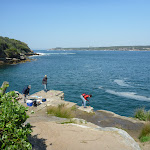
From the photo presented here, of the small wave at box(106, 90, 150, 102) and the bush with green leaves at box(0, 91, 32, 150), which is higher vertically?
the bush with green leaves at box(0, 91, 32, 150)

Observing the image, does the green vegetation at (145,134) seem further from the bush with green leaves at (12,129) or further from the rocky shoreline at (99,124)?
the bush with green leaves at (12,129)

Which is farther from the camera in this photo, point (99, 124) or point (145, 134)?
point (99, 124)

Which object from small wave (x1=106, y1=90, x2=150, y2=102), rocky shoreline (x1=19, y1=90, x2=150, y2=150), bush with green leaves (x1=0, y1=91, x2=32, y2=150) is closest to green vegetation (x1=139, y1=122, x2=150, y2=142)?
rocky shoreline (x1=19, y1=90, x2=150, y2=150)

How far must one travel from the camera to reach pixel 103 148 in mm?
5328

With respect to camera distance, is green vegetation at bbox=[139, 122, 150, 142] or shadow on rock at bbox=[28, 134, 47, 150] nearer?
shadow on rock at bbox=[28, 134, 47, 150]

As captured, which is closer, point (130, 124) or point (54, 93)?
point (130, 124)

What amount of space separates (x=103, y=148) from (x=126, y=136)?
153 centimetres

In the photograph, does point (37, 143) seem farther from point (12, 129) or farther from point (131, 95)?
point (131, 95)

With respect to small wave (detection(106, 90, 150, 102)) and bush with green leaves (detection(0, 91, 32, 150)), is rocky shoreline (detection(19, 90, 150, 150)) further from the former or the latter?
small wave (detection(106, 90, 150, 102))

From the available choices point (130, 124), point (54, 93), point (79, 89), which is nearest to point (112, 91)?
point (79, 89)

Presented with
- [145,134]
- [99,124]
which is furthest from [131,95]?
[145,134]

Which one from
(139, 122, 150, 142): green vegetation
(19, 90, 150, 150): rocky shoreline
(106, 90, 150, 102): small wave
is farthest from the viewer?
(106, 90, 150, 102): small wave

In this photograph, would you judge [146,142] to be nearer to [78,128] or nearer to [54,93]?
[78,128]

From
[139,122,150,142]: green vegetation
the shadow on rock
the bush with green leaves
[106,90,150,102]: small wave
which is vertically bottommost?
[106,90,150,102]: small wave
